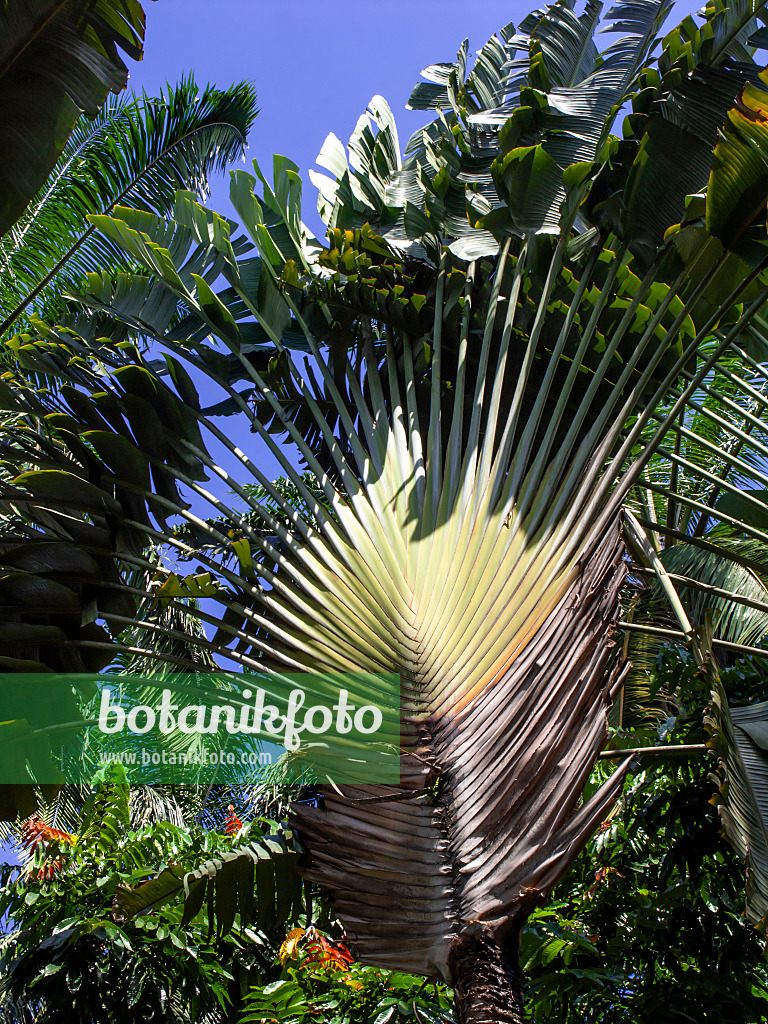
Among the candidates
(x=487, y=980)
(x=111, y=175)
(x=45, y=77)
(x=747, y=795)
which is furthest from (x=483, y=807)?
(x=111, y=175)

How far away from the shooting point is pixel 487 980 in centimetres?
175

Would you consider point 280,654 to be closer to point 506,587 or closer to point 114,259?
point 506,587

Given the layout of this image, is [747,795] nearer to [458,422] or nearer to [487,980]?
[487,980]

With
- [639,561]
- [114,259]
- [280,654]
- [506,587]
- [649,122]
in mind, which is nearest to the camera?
[506,587]

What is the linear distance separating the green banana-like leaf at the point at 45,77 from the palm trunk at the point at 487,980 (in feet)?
7.49

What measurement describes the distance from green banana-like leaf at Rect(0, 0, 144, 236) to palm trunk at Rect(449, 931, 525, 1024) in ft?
7.49

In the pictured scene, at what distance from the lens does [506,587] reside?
2271 mm

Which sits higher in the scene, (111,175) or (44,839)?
(111,175)

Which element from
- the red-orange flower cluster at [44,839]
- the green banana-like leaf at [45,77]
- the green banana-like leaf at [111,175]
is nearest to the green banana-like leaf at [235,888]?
the red-orange flower cluster at [44,839]

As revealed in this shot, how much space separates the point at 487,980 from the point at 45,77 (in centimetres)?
263

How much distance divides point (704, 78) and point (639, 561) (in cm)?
282

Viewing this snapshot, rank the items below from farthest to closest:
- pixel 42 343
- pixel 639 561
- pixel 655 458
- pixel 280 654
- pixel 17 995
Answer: pixel 655 458, pixel 639 561, pixel 17 995, pixel 42 343, pixel 280 654

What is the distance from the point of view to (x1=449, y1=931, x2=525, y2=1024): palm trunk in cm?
171

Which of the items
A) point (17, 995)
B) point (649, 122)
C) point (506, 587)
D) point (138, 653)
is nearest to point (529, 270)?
point (649, 122)
